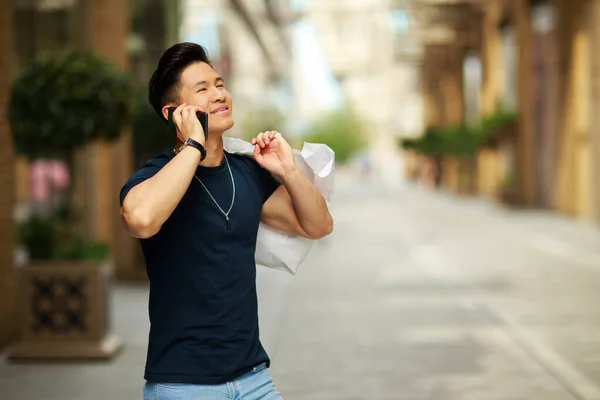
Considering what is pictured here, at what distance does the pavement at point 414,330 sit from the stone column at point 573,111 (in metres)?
8.51

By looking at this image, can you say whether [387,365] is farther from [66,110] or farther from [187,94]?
[187,94]

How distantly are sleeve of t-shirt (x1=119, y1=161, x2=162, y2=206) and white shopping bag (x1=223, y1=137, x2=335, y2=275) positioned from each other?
355mm

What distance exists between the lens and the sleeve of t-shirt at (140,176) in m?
2.98

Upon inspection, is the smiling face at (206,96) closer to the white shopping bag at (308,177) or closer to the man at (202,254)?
the man at (202,254)

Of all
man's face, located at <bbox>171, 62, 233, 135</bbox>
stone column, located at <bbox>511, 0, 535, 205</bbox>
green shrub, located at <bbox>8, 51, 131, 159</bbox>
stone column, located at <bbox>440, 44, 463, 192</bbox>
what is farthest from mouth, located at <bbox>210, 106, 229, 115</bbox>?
stone column, located at <bbox>440, 44, 463, 192</bbox>

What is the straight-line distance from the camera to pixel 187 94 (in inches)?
123

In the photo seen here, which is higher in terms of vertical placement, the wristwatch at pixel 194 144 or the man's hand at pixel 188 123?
the man's hand at pixel 188 123

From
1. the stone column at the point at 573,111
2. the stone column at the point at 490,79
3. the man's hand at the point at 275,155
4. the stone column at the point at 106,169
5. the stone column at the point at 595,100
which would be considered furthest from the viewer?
the stone column at the point at 490,79

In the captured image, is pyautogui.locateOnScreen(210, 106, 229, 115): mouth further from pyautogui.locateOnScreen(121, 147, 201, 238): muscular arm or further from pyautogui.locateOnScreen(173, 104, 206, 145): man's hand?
pyautogui.locateOnScreen(121, 147, 201, 238): muscular arm

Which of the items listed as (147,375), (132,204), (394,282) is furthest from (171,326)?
(394,282)

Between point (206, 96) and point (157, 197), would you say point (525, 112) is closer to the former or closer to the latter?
point (206, 96)

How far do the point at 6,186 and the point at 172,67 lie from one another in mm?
6328

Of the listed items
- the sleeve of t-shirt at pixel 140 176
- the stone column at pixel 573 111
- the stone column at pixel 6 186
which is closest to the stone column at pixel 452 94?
the stone column at pixel 573 111

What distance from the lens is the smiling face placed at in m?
3.10
